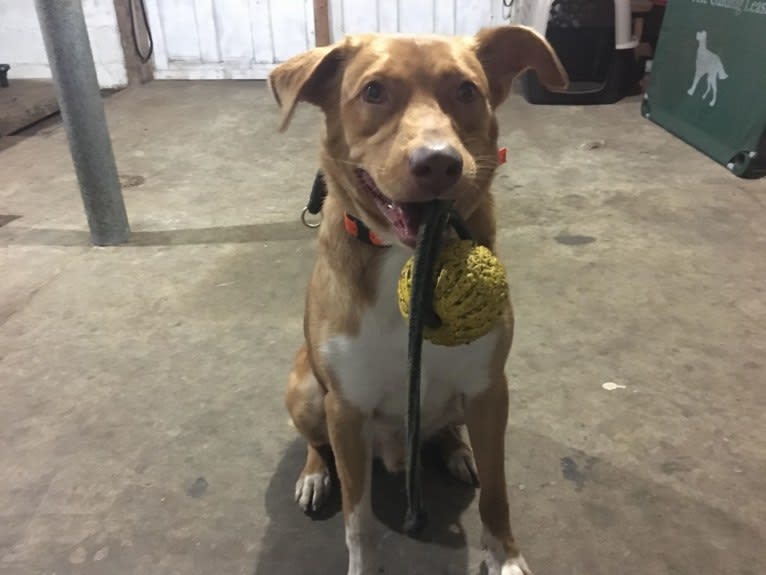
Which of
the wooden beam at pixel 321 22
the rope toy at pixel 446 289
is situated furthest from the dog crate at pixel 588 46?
the rope toy at pixel 446 289

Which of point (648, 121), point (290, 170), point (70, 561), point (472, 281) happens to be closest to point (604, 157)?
point (648, 121)

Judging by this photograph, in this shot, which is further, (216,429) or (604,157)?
(604,157)

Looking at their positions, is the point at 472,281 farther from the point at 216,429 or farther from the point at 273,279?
the point at 273,279

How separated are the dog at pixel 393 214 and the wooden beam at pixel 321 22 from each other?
14.4 feet

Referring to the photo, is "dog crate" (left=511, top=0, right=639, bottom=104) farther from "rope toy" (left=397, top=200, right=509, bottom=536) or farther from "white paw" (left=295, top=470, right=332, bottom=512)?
"rope toy" (left=397, top=200, right=509, bottom=536)

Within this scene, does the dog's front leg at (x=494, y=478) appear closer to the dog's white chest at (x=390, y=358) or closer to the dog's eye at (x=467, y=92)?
the dog's white chest at (x=390, y=358)

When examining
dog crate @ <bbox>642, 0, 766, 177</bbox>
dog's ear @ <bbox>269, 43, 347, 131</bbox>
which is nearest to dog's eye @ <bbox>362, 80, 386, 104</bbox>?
dog's ear @ <bbox>269, 43, 347, 131</bbox>

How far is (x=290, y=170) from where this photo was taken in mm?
3764

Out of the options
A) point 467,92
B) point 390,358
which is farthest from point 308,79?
point 390,358

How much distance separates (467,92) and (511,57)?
0.23 m

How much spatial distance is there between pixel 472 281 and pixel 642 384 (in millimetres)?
1114

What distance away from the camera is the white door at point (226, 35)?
18.4 ft

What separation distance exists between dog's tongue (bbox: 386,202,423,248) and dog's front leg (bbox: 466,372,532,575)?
1.26 ft

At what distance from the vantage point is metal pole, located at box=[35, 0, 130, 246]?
267 centimetres
